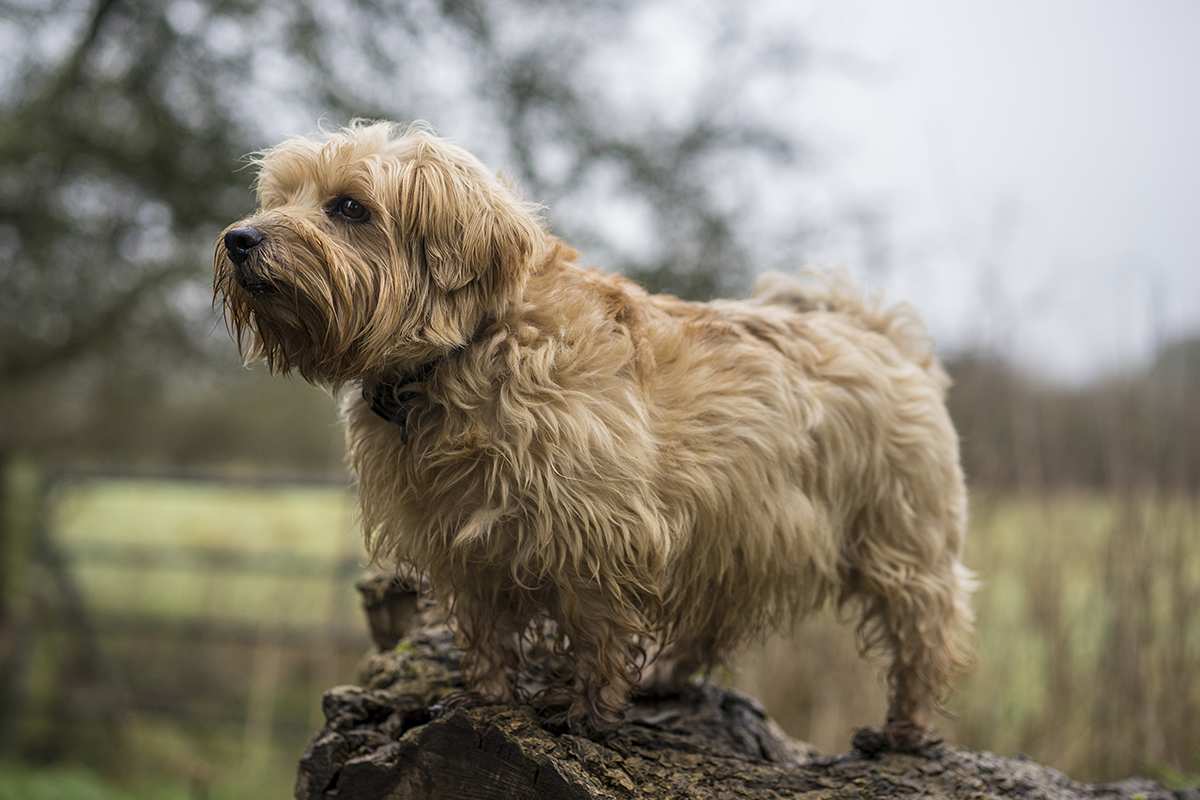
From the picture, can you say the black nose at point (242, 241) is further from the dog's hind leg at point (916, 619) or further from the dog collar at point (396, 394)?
the dog's hind leg at point (916, 619)

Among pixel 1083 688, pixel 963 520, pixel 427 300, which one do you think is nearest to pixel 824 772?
pixel 963 520

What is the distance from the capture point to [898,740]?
3459mm

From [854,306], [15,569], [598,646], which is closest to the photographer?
[598,646]

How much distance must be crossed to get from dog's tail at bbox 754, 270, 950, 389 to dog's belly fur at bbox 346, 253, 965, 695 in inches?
4.4

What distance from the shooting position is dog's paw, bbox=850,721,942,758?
11.3 feet

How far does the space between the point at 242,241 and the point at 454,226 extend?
54cm

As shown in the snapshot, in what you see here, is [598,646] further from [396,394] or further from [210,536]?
[210,536]

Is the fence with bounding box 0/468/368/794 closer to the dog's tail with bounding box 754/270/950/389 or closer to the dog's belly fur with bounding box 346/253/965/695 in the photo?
the dog's tail with bounding box 754/270/950/389

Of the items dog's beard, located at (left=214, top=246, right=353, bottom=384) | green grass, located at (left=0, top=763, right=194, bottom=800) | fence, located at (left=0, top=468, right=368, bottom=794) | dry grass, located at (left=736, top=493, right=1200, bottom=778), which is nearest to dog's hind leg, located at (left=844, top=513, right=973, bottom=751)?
dry grass, located at (left=736, top=493, right=1200, bottom=778)

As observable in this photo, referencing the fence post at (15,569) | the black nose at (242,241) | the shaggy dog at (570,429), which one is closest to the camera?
the black nose at (242,241)

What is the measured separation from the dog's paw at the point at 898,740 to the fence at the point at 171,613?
22.1 ft

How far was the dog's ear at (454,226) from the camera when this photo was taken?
8.84ft

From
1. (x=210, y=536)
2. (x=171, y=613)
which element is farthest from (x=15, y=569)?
(x=210, y=536)

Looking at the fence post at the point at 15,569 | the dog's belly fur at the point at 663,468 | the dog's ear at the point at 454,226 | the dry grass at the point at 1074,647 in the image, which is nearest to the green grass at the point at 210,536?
the fence post at the point at 15,569
